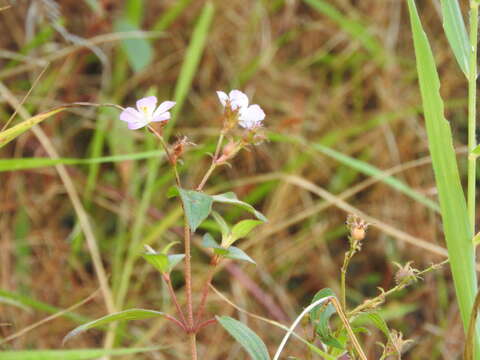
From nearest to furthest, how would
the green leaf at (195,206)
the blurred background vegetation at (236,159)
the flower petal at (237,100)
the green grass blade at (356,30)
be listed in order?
the green leaf at (195,206), the flower petal at (237,100), the blurred background vegetation at (236,159), the green grass blade at (356,30)

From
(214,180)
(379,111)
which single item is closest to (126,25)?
(214,180)

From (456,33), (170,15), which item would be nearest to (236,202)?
(456,33)

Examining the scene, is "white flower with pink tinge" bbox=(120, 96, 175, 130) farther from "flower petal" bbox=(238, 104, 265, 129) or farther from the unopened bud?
the unopened bud

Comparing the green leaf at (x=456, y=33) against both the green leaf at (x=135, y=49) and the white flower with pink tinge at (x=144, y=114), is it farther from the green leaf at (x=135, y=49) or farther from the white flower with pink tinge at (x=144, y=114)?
the green leaf at (x=135, y=49)

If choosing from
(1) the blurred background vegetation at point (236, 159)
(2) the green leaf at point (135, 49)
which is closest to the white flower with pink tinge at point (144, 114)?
(1) the blurred background vegetation at point (236, 159)

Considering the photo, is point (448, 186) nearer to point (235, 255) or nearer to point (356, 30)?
point (235, 255)

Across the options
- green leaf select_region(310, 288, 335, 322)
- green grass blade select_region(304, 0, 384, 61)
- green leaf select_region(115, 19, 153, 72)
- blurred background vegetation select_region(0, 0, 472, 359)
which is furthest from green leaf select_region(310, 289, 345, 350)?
green grass blade select_region(304, 0, 384, 61)
